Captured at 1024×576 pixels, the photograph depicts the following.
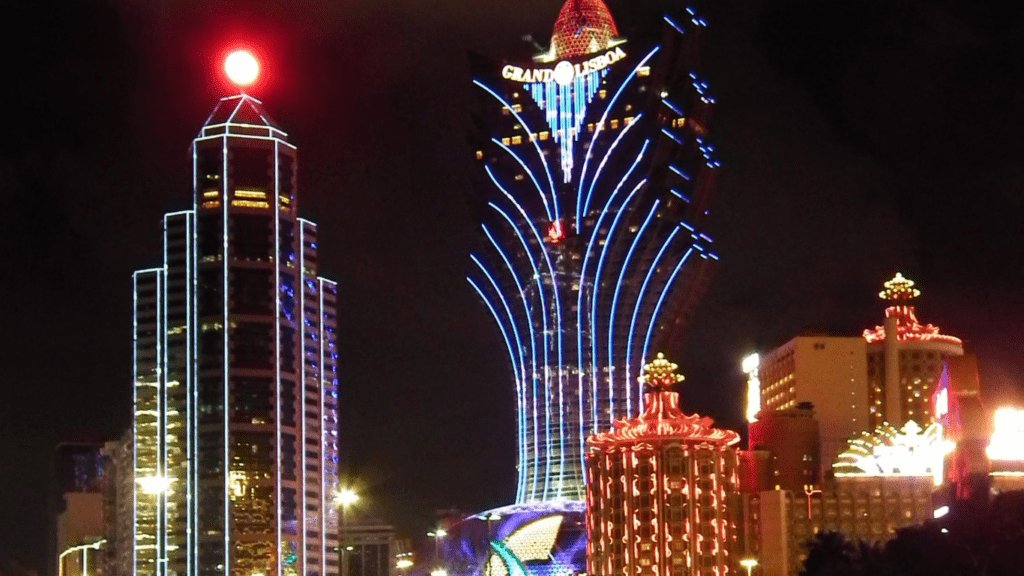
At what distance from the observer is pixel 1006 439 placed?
151 m

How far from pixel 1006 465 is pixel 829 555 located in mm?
26847

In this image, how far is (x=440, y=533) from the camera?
468ft

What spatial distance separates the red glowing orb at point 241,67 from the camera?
616ft

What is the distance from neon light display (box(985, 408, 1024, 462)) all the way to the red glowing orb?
72.5m

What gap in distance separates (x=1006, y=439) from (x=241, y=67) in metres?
75.5

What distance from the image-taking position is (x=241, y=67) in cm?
18988

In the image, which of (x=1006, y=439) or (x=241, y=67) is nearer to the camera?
(x=1006, y=439)

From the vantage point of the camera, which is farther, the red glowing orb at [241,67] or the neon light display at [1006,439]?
the red glowing orb at [241,67]

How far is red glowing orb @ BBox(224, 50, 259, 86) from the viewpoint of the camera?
188 m

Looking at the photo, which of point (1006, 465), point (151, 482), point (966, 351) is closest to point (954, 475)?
point (1006, 465)

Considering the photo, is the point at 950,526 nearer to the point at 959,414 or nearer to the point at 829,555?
the point at 829,555

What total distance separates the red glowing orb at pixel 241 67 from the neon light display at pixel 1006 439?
72.5 m

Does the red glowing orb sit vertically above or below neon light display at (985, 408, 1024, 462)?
above

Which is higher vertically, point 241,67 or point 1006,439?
point 241,67
